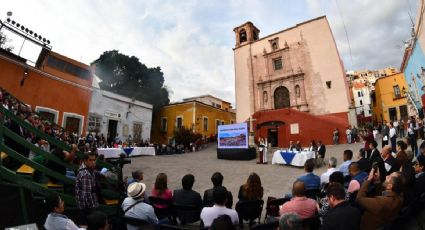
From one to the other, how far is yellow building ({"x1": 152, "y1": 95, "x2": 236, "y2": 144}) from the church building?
4.94 meters

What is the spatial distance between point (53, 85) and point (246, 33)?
2407 cm

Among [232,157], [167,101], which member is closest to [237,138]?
[232,157]

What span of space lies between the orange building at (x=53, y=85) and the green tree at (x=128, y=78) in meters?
13.6

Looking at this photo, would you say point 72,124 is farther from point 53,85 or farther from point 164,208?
point 164,208

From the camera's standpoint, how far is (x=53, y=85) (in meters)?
16.3

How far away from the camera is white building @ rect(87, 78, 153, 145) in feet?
64.9

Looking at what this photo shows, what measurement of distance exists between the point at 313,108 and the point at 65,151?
2486 centimetres

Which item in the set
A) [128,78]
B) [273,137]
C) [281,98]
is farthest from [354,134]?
[128,78]

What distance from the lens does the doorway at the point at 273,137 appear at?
2527 centimetres

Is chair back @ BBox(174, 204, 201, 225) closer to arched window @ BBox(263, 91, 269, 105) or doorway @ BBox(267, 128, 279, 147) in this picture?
doorway @ BBox(267, 128, 279, 147)

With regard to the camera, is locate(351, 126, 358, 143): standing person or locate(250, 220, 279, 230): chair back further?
locate(351, 126, 358, 143): standing person

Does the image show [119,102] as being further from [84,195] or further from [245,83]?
[84,195]

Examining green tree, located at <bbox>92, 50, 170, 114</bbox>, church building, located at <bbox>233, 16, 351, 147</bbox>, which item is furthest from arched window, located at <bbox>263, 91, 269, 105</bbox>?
green tree, located at <bbox>92, 50, 170, 114</bbox>

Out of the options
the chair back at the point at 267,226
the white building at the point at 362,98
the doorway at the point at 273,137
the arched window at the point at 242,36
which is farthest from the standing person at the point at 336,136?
the white building at the point at 362,98
